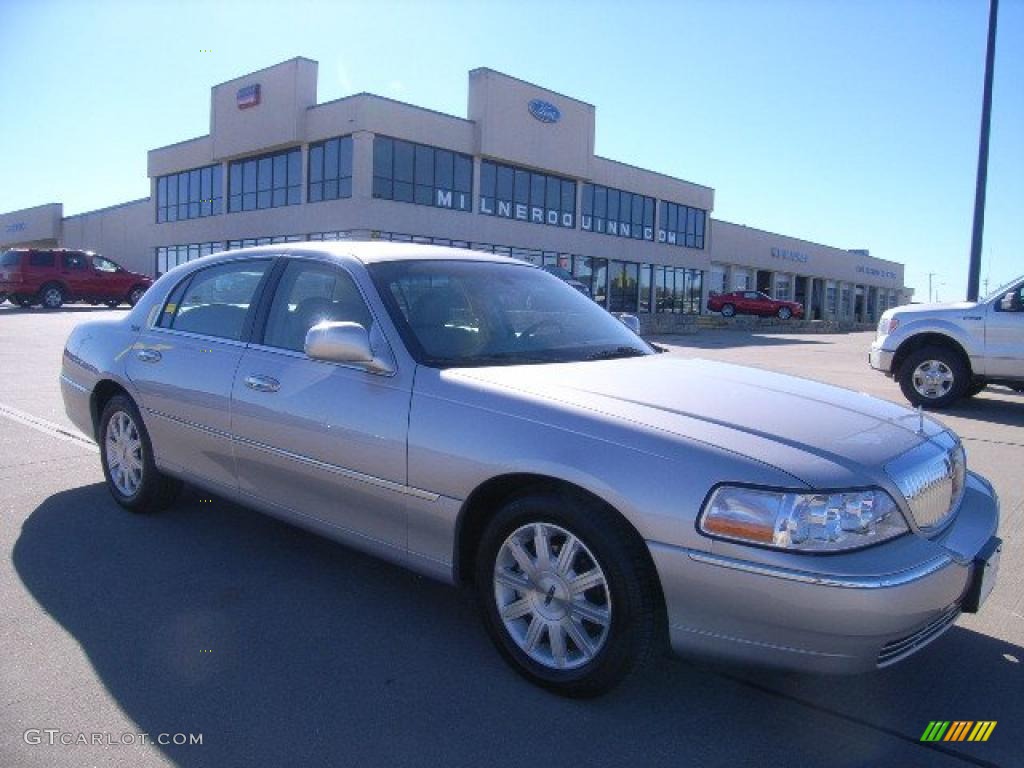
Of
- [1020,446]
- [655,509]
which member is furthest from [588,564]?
[1020,446]

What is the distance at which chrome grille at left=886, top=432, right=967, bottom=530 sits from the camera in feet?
8.81

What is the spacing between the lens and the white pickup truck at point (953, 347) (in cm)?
944

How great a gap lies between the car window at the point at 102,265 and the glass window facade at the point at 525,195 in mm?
15122

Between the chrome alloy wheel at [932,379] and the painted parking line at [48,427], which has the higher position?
the chrome alloy wheel at [932,379]

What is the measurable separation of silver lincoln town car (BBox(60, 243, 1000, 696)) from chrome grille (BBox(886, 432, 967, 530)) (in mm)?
13

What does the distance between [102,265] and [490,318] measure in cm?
2817

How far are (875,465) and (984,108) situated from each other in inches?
579

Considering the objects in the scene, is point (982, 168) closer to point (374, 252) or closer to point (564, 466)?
point (374, 252)

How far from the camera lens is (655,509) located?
2.54 m

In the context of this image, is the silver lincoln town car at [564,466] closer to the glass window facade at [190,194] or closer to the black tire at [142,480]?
the black tire at [142,480]

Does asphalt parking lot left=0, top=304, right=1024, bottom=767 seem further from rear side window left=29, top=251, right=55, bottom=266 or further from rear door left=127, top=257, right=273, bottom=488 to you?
rear side window left=29, top=251, right=55, bottom=266

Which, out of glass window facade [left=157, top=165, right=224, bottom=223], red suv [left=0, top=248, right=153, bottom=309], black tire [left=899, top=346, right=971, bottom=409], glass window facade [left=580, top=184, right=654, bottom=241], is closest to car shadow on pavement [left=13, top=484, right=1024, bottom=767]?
black tire [left=899, top=346, right=971, bottom=409]

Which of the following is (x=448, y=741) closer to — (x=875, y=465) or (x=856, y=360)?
(x=875, y=465)

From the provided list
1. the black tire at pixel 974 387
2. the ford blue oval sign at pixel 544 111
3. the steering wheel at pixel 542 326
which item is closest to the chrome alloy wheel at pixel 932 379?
the black tire at pixel 974 387
